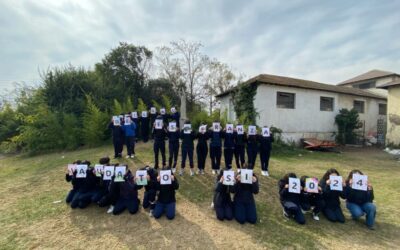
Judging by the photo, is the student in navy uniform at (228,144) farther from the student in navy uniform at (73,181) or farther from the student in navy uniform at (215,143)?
the student in navy uniform at (73,181)

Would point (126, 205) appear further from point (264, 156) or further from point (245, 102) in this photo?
point (245, 102)

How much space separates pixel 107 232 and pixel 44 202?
2.56m

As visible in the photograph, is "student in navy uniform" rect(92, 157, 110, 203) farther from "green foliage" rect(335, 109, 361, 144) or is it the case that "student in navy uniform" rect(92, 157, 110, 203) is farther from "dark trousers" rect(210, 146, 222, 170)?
"green foliage" rect(335, 109, 361, 144)

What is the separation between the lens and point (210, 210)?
5129mm

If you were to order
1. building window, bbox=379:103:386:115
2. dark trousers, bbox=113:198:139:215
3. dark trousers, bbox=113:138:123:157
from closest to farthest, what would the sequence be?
dark trousers, bbox=113:198:139:215 → dark trousers, bbox=113:138:123:157 → building window, bbox=379:103:386:115

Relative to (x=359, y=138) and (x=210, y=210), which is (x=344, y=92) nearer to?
(x=359, y=138)

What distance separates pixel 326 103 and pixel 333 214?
13808mm

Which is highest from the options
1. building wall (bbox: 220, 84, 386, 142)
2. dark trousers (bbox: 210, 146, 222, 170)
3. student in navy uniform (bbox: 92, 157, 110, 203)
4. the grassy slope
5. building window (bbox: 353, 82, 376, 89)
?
building window (bbox: 353, 82, 376, 89)

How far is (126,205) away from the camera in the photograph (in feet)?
16.4

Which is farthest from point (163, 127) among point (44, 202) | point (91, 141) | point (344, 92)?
point (344, 92)

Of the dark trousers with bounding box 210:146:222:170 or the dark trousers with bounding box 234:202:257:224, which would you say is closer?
the dark trousers with bounding box 234:202:257:224

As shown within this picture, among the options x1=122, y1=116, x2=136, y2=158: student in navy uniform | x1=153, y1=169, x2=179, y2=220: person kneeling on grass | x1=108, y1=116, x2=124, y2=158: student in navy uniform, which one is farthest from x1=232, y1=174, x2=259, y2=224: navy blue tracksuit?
x1=108, y1=116, x2=124, y2=158: student in navy uniform

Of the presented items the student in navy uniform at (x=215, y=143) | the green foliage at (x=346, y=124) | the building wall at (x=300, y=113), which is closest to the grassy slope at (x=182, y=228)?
the student in navy uniform at (x=215, y=143)

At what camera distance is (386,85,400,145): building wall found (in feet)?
51.5
